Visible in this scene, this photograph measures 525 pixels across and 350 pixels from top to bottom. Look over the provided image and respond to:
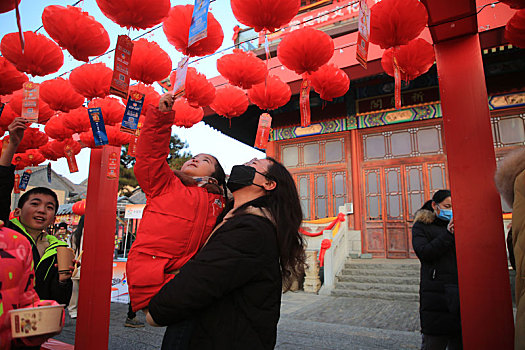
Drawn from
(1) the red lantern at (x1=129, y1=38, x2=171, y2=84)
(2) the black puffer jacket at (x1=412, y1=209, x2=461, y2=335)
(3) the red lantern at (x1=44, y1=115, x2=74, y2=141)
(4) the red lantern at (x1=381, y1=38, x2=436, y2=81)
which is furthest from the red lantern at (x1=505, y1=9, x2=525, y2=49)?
(3) the red lantern at (x1=44, y1=115, x2=74, y2=141)

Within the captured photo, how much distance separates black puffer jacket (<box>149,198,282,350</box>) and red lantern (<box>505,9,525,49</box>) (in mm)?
2918

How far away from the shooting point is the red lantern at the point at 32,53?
3.09m

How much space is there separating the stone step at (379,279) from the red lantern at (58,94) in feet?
21.7

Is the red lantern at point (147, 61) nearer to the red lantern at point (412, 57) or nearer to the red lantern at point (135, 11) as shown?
the red lantern at point (135, 11)

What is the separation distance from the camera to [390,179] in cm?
899

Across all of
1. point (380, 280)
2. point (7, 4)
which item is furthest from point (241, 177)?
point (380, 280)

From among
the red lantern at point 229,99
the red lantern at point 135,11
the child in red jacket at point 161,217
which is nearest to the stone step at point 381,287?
the red lantern at point 229,99

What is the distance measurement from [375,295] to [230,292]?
662 centimetres

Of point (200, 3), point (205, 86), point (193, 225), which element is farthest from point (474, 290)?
point (205, 86)

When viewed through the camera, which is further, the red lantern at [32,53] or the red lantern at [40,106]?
the red lantern at [40,106]

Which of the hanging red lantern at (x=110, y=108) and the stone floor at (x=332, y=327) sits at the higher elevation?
the hanging red lantern at (x=110, y=108)

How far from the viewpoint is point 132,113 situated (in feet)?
10.5

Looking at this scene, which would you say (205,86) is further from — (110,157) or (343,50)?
(343,50)

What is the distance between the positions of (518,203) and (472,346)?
4.83 feet
